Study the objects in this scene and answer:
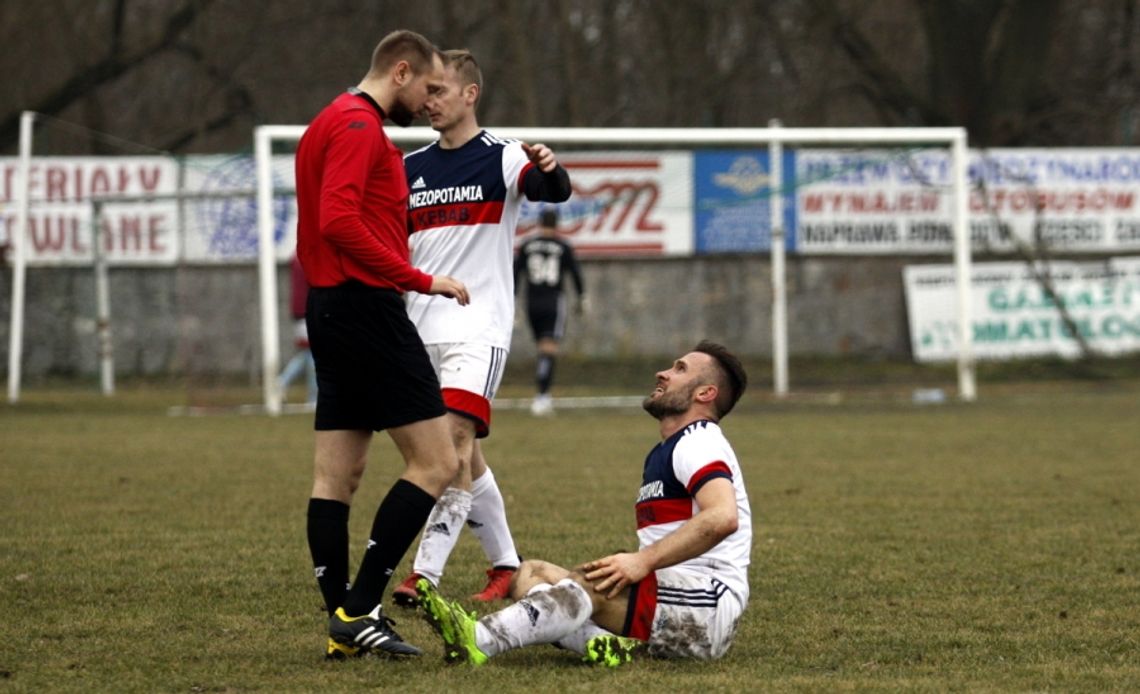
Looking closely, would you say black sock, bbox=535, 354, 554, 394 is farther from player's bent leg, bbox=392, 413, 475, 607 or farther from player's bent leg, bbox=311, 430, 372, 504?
player's bent leg, bbox=311, 430, 372, 504

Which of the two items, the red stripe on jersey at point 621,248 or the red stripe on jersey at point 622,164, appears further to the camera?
the red stripe on jersey at point 621,248

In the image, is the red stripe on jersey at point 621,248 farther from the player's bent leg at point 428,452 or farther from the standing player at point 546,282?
the player's bent leg at point 428,452

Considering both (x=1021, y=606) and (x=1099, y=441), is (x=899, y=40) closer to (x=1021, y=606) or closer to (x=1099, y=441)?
(x=1099, y=441)

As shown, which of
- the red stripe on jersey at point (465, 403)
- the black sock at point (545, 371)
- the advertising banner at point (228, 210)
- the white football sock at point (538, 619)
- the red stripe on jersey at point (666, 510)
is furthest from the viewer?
the advertising banner at point (228, 210)

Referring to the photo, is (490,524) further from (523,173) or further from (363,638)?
(363,638)

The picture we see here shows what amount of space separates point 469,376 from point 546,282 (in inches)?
432

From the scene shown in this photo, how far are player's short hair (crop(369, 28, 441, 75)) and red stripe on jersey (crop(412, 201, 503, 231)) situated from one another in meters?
1.24

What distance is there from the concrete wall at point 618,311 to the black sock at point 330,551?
52.3 ft

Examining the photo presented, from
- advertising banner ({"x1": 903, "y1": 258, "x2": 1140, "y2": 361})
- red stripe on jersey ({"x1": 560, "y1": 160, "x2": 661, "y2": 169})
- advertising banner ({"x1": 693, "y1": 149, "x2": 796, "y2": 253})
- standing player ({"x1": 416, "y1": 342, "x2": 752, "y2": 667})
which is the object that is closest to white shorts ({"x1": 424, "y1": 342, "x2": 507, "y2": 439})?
standing player ({"x1": 416, "y1": 342, "x2": 752, "y2": 667})

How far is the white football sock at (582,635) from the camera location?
4.98 meters

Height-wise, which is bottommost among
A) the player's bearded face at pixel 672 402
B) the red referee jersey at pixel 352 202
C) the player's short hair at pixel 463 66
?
the player's bearded face at pixel 672 402

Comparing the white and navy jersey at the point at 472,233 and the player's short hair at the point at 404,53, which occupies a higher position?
the player's short hair at the point at 404,53

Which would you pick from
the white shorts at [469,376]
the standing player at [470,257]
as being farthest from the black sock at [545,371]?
the white shorts at [469,376]

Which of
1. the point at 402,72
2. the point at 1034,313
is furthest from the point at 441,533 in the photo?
the point at 1034,313
